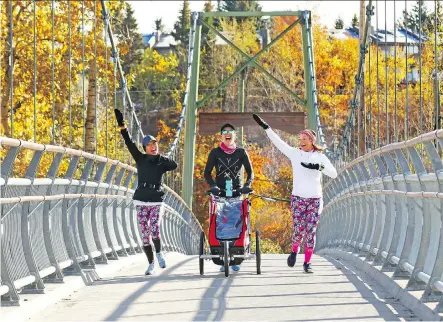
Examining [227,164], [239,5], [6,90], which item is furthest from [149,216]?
[239,5]

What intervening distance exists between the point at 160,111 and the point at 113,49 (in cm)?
7762

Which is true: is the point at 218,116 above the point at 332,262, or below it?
above

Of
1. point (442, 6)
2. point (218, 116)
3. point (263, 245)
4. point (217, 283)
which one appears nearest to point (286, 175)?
point (263, 245)

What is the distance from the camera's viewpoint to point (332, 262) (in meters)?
16.4

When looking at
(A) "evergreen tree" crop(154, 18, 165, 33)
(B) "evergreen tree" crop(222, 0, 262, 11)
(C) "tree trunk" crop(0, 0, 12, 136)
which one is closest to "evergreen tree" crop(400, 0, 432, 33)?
(C) "tree trunk" crop(0, 0, 12, 136)

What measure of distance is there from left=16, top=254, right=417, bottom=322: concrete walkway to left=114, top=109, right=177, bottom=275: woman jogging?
0.46m

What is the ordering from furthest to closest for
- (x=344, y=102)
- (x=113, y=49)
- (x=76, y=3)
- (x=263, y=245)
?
(x=344, y=102)
(x=263, y=245)
(x=76, y=3)
(x=113, y=49)

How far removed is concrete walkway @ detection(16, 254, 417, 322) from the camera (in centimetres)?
930

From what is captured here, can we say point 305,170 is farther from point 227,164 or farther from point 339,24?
point 339,24

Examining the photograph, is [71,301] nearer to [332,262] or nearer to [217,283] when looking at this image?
[217,283]

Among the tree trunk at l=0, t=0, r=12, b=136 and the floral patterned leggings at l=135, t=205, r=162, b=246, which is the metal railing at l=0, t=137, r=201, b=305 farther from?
the tree trunk at l=0, t=0, r=12, b=136

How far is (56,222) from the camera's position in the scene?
11805 millimetres

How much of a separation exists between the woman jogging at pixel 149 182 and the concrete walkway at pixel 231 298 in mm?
462

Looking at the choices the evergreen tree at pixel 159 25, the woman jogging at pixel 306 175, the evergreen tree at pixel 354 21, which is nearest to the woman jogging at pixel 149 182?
the woman jogging at pixel 306 175
